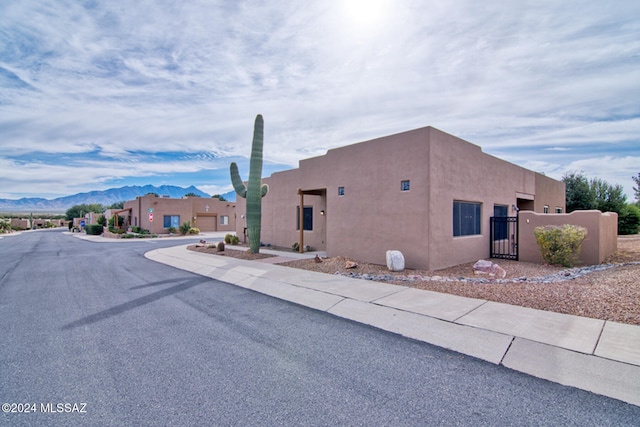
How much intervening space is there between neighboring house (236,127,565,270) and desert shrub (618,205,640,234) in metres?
16.4

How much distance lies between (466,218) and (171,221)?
35372mm

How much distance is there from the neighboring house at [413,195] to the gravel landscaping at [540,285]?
3.02 ft

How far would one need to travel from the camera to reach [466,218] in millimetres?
12305

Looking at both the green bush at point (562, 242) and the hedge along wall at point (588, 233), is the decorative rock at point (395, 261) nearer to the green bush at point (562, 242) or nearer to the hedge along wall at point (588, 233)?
the green bush at point (562, 242)

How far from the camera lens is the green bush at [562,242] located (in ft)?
35.8

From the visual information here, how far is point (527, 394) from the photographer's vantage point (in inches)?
134

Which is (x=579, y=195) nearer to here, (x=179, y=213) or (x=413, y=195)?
(x=413, y=195)

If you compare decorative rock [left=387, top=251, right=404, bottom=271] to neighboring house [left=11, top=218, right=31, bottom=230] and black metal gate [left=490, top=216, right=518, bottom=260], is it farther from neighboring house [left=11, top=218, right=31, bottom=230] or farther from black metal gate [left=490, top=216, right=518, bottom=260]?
neighboring house [left=11, top=218, right=31, bottom=230]

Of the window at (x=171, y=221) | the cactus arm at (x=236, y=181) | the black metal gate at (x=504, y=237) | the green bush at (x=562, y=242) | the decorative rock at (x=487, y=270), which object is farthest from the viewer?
the window at (x=171, y=221)

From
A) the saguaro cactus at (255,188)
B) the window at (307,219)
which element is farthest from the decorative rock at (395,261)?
the saguaro cactus at (255,188)

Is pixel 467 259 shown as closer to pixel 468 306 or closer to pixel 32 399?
pixel 468 306

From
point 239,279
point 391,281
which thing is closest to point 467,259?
point 391,281

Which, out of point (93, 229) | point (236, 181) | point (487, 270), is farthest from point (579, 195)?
point (93, 229)

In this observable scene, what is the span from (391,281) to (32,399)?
7521 millimetres
